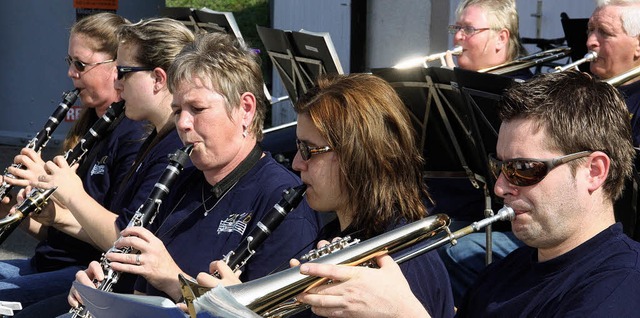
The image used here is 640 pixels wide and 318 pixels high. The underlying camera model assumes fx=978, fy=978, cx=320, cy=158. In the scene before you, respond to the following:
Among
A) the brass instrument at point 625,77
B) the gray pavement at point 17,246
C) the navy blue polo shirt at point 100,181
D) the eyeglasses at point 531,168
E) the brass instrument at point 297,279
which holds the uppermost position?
the eyeglasses at point 531,168

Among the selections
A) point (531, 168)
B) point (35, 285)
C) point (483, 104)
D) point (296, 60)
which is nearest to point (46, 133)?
point (35, 285)

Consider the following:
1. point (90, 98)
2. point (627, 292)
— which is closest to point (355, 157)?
point (627, 292)

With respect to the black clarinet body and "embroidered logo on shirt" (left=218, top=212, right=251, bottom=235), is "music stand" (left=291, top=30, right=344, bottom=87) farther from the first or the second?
the black clarinet body

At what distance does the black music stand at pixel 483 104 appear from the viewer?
3.85 meters

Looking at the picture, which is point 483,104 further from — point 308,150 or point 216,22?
point 216,22

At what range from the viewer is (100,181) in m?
4.39

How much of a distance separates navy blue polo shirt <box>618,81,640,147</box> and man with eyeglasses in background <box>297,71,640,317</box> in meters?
1.79

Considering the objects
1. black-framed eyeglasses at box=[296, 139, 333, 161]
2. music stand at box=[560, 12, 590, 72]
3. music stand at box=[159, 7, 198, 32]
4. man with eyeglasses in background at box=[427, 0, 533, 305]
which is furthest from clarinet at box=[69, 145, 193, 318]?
music stand at box=[560, 12, 590, 72]

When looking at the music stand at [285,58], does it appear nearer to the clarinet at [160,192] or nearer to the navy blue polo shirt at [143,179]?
the navy blue polo shirt at [143,179]

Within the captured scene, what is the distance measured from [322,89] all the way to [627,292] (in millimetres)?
1183

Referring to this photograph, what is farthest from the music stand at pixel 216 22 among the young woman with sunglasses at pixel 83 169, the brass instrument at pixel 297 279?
the brass instrument at pixel 297 279

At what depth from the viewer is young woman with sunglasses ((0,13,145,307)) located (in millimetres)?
4188

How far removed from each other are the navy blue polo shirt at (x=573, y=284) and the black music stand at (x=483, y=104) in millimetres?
1275

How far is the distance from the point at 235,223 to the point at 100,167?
4.19 feet
